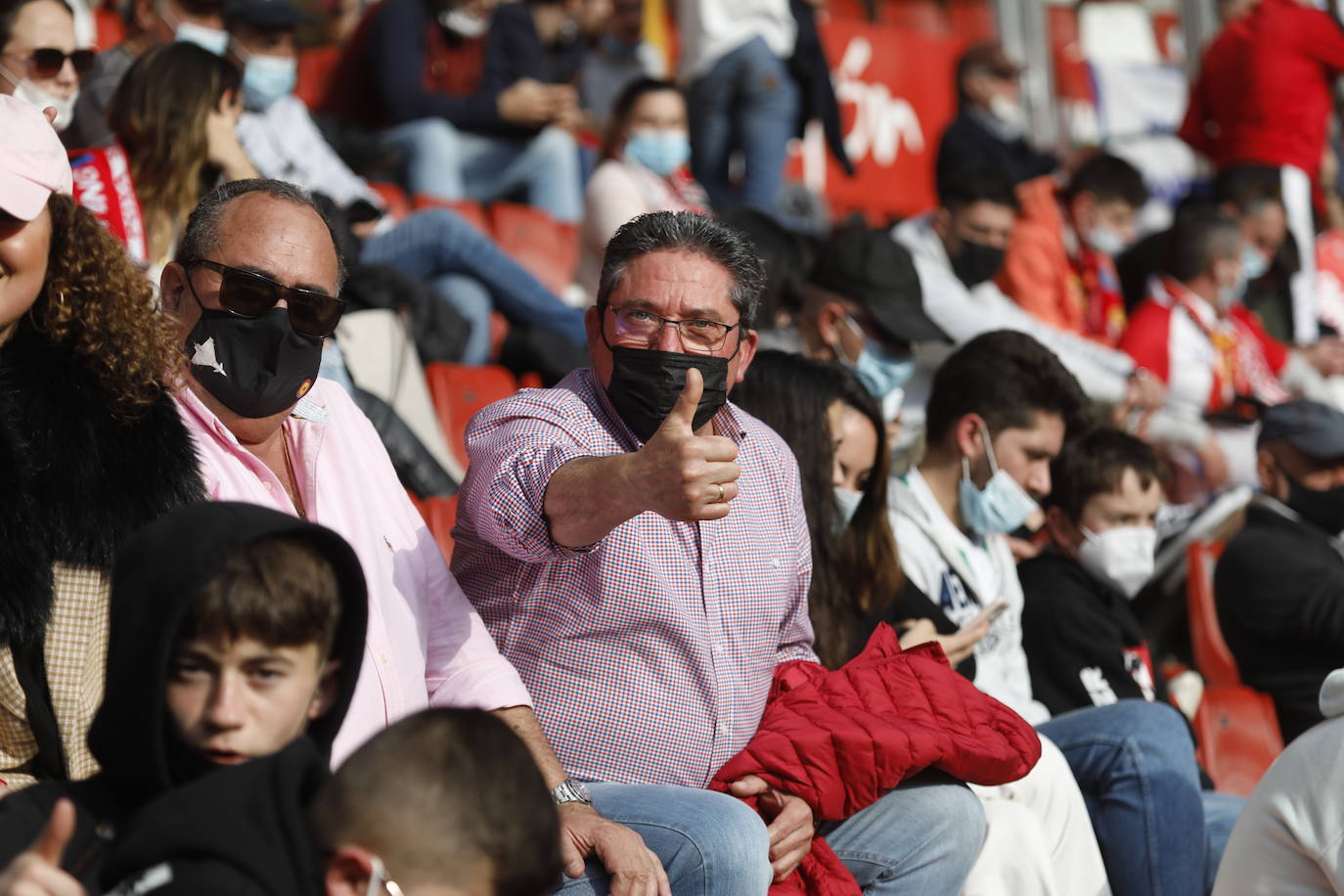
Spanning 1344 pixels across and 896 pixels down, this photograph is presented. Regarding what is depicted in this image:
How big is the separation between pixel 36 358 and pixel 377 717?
0.81m

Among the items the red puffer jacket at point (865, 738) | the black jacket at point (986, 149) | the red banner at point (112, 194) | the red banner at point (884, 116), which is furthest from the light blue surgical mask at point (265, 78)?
the red banner at point (884, 116)

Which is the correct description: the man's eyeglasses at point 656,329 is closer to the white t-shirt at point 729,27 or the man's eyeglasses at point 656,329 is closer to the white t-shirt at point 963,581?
the white t-shirt at point 963,581

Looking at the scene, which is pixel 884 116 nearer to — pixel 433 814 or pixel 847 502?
pixel 847 502

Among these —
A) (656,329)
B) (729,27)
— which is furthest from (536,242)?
(656,329)

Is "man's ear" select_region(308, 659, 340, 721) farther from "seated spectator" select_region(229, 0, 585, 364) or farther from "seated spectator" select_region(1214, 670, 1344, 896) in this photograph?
"seated spectator" select_region(229, 0, 585, 364)

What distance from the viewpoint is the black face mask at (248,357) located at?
2988mm

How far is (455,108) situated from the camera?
26.1ft

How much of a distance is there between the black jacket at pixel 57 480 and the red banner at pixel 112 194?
79.8 inches

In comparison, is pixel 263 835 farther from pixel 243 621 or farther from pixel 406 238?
pixel 406 238

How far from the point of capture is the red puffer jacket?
3287mm

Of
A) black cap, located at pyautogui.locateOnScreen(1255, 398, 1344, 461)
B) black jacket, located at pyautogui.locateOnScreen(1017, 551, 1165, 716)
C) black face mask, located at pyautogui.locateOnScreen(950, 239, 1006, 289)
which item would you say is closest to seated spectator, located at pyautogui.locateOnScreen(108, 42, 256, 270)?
black jacket, located at pyautogui.locateOnScreen(1017, 551, 1165, 716)

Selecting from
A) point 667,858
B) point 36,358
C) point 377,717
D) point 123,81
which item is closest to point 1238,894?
point 667,858

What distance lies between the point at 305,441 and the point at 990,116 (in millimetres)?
6837

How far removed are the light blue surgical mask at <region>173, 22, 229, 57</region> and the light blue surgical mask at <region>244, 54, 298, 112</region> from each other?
0.12 m
